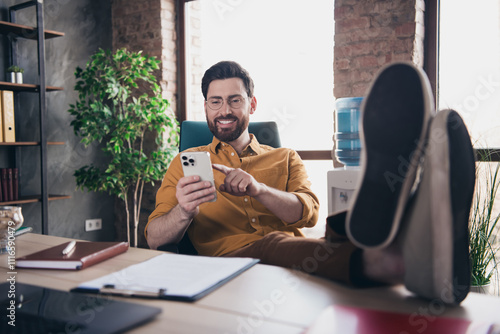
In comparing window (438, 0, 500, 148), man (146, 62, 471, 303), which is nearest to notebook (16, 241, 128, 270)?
man (146, 62, 471, 303)

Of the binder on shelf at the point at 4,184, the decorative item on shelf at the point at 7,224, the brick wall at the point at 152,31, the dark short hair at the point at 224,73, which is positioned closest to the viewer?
the decorative item on shelf at the point at 7,224

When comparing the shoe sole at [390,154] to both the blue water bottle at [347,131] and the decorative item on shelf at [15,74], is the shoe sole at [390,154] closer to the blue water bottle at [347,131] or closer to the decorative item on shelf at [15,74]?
the blue water bottle at [347,131]

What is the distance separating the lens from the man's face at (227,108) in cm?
161

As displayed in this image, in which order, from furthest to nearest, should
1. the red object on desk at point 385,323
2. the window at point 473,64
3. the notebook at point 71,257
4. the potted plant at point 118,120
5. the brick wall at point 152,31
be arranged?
the brick wall at point 152,31 → the potted plant at point 118,120 → the window at point 473,64 → the notebook at point 71,257 → the red object on desk at point 385,323

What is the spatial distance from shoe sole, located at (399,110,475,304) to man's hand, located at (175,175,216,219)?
594 mm

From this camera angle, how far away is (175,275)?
78 cm

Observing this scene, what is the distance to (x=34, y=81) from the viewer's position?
3051mm

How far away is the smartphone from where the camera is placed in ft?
3.58

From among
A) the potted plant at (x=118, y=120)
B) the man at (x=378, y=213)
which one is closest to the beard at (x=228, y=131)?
the man at (x=378, y=213)

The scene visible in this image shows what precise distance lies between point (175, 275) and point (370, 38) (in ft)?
7.08

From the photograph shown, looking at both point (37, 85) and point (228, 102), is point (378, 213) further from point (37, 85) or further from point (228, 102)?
point (37, 85)

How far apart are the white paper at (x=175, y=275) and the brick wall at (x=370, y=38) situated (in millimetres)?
1952

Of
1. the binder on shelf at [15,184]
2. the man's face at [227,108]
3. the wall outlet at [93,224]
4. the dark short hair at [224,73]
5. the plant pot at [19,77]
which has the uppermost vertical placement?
the plant pot at [19,77]

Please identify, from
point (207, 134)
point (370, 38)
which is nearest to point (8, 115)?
point (207, 134)
